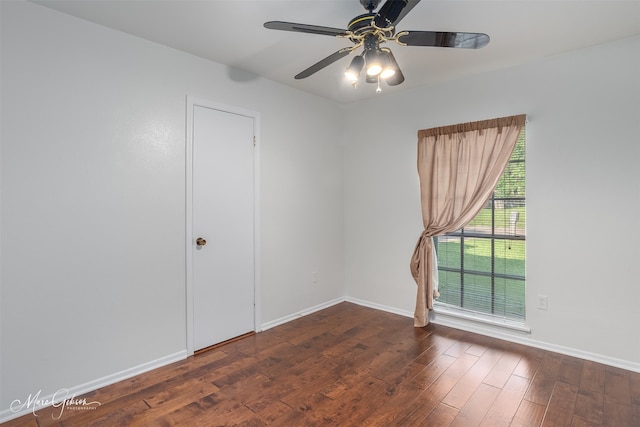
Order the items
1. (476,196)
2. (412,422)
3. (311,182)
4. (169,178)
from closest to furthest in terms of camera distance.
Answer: (412,422) < (169,178) < (476,196) < (311,182)

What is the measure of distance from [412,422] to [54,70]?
10.7ft

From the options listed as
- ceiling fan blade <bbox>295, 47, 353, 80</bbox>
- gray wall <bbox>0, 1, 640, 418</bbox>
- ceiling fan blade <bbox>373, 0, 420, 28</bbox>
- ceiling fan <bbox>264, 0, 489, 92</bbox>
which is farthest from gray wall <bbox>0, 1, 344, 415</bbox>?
ceiling fan blade <bbox>373, 0, 420, 28</bbox>

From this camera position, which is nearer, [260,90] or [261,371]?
[261,371]

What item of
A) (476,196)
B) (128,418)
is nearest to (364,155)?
(476,196)

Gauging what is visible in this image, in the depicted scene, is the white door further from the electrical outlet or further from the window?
the electrical outlet

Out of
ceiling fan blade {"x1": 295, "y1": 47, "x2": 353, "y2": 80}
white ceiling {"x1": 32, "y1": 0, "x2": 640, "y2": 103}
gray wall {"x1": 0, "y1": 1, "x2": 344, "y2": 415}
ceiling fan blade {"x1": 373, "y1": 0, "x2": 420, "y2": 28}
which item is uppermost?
white ceiling {"x1": 32, "y1": 0, "x2": 640, "y2": 103}

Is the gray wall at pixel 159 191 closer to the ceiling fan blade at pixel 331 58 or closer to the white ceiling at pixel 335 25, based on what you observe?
the white ceiling at pixel 335 25

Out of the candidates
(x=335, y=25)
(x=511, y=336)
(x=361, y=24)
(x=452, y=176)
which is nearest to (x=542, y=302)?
(x=511, y=336)

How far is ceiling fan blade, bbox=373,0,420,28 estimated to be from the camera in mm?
1645

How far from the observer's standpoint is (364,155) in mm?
4258

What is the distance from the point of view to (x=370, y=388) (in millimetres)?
2367

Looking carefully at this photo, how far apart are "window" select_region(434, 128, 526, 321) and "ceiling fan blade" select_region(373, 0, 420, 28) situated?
6.55 feet

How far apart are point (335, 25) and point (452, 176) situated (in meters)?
1.91

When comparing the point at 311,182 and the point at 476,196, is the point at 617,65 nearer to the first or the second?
the point at 476,196
